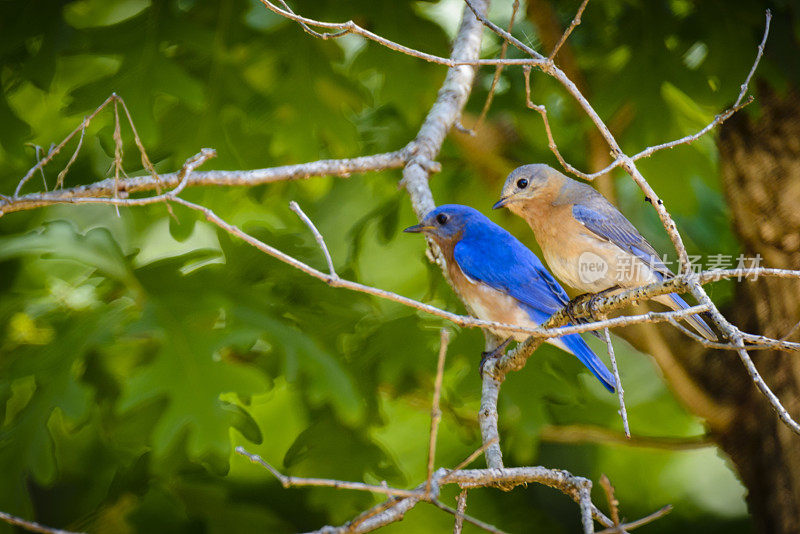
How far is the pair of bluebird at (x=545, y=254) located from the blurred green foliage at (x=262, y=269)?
30 cm

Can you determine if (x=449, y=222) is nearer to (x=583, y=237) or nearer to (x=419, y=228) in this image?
(x=419, y=228)

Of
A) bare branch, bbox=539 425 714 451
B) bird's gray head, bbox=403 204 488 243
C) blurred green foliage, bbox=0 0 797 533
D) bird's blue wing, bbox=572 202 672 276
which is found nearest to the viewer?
blurred green foliage, bbox=0 0 797 533

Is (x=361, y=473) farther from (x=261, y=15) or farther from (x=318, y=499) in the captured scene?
(x=261, y=15)

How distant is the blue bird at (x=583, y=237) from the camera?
3.80 meters

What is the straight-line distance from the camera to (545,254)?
3.99m

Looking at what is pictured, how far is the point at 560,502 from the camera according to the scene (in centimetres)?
571

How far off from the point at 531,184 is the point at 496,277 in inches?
23.0

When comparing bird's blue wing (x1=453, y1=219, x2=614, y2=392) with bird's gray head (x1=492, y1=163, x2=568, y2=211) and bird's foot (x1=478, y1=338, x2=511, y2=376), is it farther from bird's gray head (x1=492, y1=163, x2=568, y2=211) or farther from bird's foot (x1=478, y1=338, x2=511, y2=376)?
bird's foot (x1=478, y1=338, x2=511, y2=376)

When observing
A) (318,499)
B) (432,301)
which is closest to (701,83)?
(432,301)

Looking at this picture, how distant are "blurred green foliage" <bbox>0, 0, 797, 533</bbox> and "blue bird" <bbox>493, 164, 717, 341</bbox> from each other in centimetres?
60

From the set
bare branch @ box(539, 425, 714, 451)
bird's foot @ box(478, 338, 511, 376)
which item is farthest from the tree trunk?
bird's foot @ box(478, 338, 511, 376)

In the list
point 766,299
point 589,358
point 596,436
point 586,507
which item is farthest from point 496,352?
point 766,299

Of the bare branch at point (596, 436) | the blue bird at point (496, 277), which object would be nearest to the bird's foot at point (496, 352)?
the blue bird at point (496, 277)

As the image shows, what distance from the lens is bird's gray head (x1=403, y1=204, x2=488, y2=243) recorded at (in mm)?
4262
